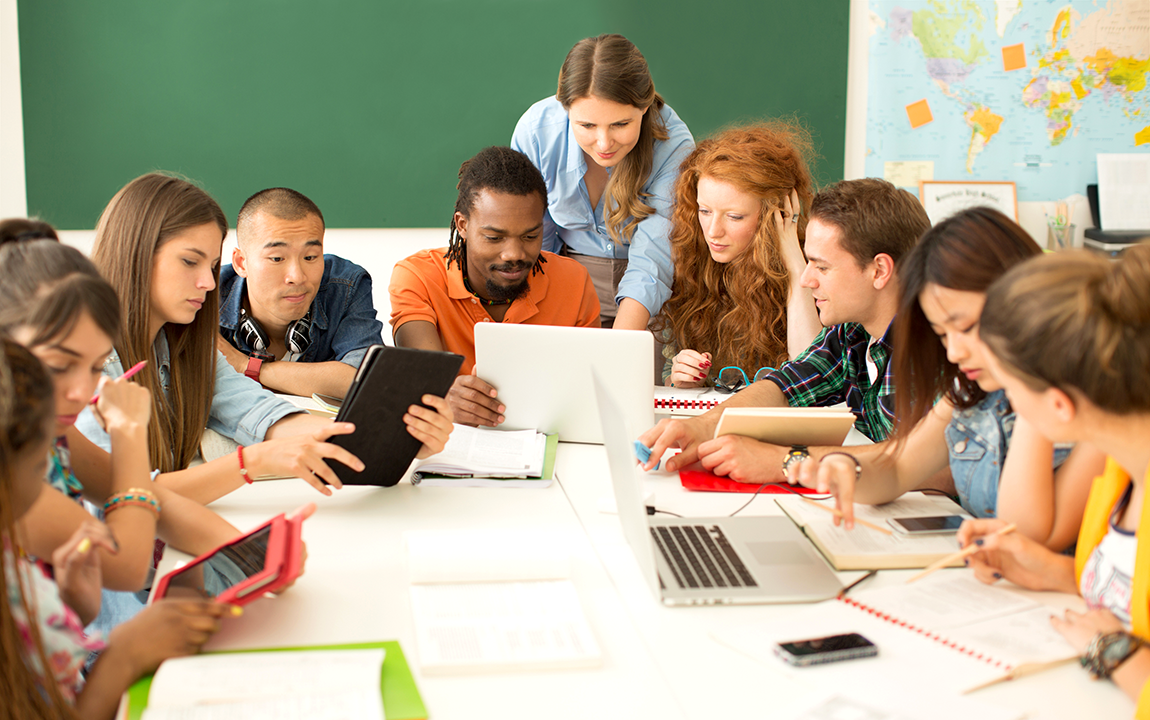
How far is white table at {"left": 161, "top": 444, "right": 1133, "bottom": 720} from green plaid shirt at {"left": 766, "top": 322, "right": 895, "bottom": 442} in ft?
1.95

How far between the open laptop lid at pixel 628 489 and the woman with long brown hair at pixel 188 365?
0.43m

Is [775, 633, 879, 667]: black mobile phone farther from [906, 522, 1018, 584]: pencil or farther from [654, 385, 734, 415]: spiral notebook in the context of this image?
[654, 385, 734, 415]: spiral notebook

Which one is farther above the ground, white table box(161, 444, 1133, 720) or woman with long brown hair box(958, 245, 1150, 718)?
woman with long brown hair box(958, 245, 1150, 718)

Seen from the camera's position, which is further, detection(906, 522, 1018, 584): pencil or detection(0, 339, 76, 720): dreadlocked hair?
detection(906, 522, 1018, 584): pencil

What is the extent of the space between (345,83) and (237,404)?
2078 millimetres

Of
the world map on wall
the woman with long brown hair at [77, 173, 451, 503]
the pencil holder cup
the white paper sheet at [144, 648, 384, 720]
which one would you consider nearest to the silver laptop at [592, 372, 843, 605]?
the white paper sheet at [144, 648, 384, 720]

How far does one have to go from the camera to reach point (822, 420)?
164 centimetres

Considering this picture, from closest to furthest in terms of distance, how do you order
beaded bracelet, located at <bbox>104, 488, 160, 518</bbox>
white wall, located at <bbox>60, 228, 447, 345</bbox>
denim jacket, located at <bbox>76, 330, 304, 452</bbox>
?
1. beaded bracelet, located at <bbox>104, 488, 160, 518</bbox>
2. denim jacket, located at <bbox>76, 330, 304, 452</bbox>
3. white wall, located at <bbox>60, 228, 447, 345</bbox>

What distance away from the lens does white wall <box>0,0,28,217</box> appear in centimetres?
320

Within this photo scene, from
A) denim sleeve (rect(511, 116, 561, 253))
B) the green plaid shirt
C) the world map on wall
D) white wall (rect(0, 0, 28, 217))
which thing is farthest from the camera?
the world map on wall

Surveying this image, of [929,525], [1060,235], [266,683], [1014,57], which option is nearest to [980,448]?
[929,525]

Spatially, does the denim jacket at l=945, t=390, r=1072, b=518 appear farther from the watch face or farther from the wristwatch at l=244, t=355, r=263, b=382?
the wristwatch at l=244, t=355, r=263, b=382

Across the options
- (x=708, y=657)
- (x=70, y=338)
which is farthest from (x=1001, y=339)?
(x=70, y=338)

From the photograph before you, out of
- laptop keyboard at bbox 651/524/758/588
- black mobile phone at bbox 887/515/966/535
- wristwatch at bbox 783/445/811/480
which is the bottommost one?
black mobile phone at bbox 887/515/966/535
